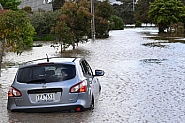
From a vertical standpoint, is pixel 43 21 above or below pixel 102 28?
above

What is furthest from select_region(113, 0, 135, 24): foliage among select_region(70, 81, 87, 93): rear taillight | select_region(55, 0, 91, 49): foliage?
select_region(70, 81, 87, 93): rear taillight

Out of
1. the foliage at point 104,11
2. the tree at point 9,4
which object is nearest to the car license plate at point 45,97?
the tree at point 9,4

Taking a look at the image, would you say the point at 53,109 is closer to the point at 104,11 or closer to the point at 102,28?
the point at 102,28

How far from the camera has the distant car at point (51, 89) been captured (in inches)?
343

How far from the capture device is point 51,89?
8.67m

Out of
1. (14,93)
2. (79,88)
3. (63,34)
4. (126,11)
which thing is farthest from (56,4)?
(79,88)

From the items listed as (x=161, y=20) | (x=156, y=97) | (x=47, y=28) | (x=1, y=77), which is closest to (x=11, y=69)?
(x=1, y=77)

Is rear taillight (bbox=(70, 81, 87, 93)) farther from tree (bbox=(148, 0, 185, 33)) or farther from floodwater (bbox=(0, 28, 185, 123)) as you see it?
tree (bbox=(148, 0, 185, 33))

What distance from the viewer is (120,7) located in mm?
117750

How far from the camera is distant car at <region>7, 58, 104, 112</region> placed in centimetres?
870

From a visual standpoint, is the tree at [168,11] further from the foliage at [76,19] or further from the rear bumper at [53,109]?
the rear bumper at [53,109]

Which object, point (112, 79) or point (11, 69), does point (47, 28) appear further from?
point (112, 79)

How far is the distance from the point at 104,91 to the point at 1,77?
5.42 m

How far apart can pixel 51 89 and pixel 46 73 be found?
508 millimetres
